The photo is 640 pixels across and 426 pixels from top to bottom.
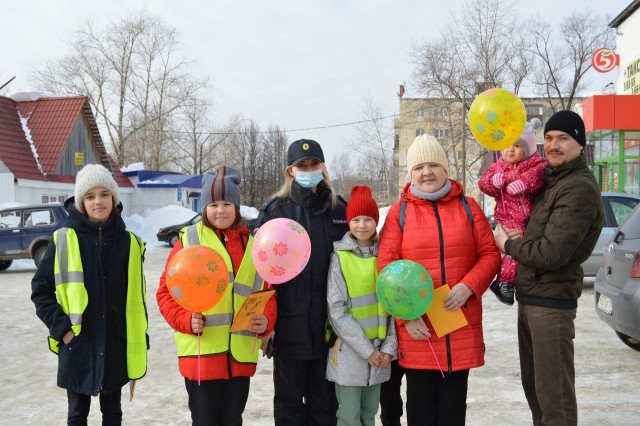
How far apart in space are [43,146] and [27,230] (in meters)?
11.3

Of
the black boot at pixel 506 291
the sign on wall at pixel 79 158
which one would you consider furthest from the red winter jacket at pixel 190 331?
the sign on wall at pixel 79 158

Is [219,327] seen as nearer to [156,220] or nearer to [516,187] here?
[516,187]

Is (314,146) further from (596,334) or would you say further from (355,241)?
(596,334)

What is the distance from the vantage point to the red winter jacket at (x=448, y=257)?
2996mm

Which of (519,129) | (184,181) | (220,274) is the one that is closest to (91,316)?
(220,274)

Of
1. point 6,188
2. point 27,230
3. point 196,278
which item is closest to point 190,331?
point 196,278

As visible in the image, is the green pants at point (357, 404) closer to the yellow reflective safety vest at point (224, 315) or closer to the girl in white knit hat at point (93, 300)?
the yellow reflective safety vest at point (224, 315)

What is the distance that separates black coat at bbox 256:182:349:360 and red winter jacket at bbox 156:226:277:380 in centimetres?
13

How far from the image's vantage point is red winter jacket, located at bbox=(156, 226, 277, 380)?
302 centimetres

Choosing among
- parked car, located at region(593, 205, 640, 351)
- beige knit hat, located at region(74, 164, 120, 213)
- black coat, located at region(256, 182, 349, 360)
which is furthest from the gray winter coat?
parked car, located at region(593, 205, 640, 351)

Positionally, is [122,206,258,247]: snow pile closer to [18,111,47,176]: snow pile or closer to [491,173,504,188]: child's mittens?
[18,111,47,176]: snow pile

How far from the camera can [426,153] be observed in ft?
10.3

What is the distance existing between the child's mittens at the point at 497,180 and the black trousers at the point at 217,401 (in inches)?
75.6

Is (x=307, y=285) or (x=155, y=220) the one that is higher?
(x=307, y=285)
